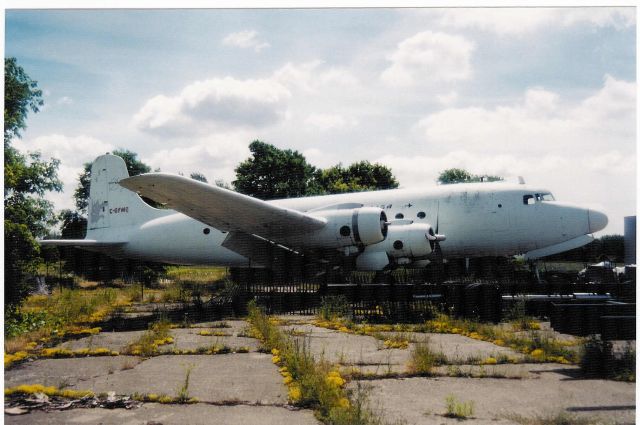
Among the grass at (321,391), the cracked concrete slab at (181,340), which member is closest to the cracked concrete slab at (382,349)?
the grass at (321,391)

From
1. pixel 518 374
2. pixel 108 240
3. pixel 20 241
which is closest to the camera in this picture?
pixel 518 374

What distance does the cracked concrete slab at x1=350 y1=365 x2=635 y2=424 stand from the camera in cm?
416

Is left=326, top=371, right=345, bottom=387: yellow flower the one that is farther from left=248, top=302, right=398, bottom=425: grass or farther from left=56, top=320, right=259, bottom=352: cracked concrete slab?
left=56, top=320, right=259, bottom=352: cracked concrete slab

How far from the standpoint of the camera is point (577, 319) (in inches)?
219

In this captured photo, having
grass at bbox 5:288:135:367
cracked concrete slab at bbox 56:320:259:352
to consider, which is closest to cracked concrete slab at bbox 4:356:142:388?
grass at bbox 5:288:135:367

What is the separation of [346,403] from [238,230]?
31.8 ft

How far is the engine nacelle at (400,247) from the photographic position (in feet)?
42.8

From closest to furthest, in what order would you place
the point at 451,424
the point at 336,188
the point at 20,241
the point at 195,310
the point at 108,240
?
the point at 451,424 → the point at 20,241 → the point at 195,310 → the point at 108,240 → the point at 336,188

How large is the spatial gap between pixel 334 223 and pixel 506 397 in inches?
331

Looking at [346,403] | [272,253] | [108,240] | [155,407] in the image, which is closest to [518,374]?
[346,403]

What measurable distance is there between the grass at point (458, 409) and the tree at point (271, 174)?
122 ft

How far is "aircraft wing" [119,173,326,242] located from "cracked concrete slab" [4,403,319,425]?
6.50m

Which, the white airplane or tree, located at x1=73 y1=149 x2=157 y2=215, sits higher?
tree, located at x1=73 y1=149 x2=157 y2=215

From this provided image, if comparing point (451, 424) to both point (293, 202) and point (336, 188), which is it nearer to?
point (293, 202)
